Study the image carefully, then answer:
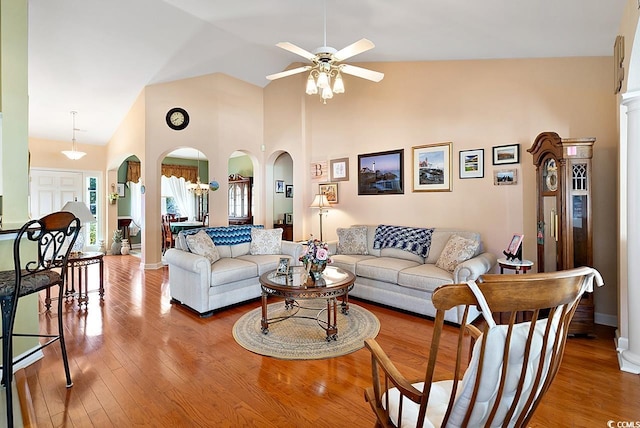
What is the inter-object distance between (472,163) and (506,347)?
357cm

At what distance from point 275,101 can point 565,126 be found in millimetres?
4996

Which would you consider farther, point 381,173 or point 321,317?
point 381,173

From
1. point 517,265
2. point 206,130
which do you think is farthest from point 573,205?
point 206,130

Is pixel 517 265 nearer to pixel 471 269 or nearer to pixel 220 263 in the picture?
pixel 471 269

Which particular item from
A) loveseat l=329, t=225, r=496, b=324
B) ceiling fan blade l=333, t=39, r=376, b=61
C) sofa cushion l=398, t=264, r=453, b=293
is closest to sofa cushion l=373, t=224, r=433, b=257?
loveseat l=329, t=225, r=496, b=324

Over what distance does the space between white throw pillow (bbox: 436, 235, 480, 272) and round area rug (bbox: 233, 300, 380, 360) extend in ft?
3.27

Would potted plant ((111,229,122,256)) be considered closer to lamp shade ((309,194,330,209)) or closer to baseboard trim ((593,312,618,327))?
lamp shade ((309,194,330,209))

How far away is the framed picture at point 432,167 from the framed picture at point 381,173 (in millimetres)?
236

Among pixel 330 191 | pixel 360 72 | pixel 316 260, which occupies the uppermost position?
pixel 360 72

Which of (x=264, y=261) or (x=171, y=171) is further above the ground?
(x=171, y=171)

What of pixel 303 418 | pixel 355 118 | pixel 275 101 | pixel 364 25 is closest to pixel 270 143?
pixel 275 101

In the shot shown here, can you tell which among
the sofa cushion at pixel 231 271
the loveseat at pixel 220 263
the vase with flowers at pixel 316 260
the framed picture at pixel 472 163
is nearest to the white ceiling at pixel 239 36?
the framed picture at pixel 472 163

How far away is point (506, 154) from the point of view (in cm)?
377

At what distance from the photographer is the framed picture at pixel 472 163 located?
3988mm
